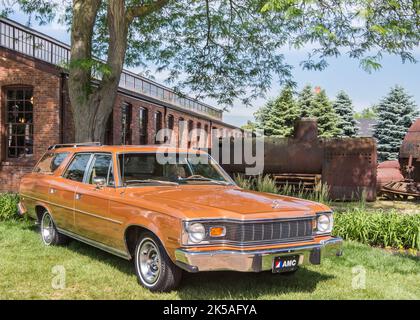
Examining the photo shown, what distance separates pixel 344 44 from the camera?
11641 mm

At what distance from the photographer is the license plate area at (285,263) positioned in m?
4.93

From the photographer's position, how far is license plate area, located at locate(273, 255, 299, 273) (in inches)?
194

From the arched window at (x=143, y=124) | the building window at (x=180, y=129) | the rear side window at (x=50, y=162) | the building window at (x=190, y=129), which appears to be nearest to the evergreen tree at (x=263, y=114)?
the building window at (x=190, y=129)

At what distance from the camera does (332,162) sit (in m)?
15.9

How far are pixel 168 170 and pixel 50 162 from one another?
2671 mm

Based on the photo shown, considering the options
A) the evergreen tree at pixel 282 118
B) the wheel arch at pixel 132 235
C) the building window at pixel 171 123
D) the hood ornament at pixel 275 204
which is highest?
the evergreen tree at pixel 282 118

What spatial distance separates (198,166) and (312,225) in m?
2.00

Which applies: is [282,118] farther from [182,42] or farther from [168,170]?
[168,170]

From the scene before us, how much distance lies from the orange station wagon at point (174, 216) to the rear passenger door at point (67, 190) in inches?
0.6

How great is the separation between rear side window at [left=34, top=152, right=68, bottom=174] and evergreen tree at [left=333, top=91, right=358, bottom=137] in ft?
116

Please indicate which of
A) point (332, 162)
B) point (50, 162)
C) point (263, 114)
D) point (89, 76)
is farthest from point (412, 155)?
point (263, 114)

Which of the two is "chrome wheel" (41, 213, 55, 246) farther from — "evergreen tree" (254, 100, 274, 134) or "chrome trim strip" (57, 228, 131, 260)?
"evergreen tree" (254, 100, 274, 134)

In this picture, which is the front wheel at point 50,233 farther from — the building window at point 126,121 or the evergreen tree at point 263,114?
the evergreen tree at point 263,114

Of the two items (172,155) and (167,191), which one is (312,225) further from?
(172,155)
